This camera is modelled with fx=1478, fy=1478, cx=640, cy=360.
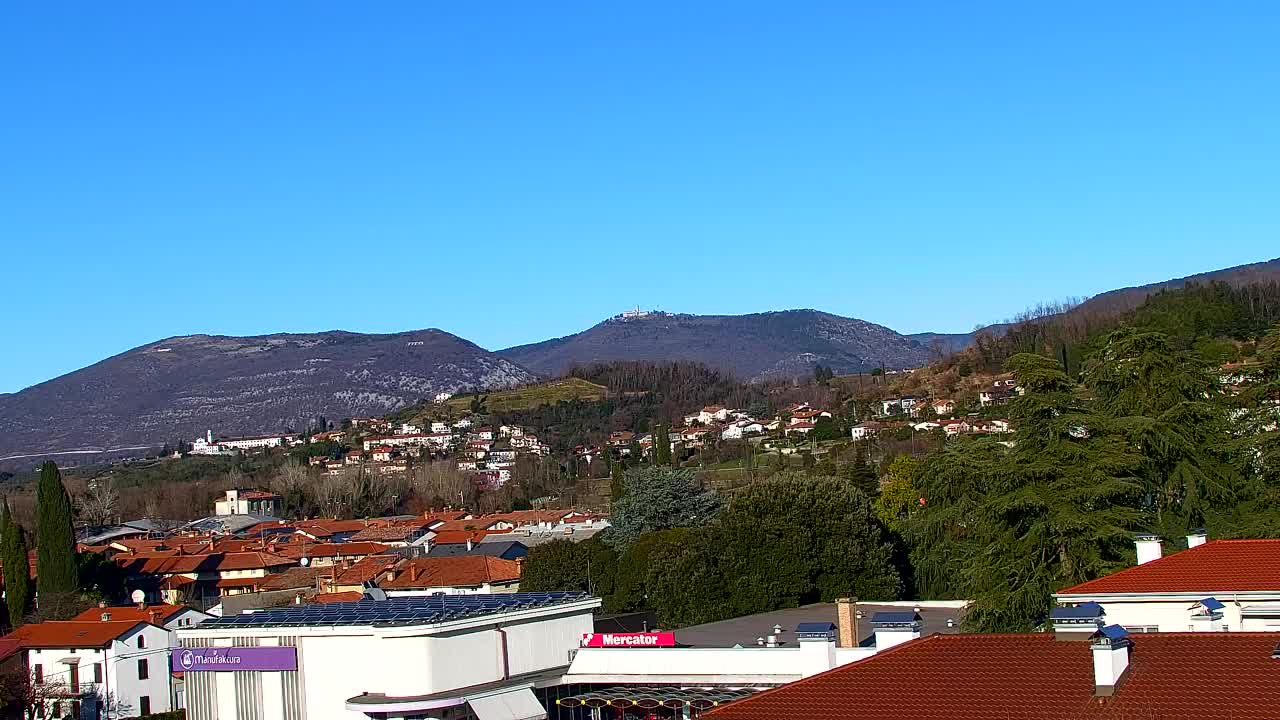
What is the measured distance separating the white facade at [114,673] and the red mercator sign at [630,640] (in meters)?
24.8

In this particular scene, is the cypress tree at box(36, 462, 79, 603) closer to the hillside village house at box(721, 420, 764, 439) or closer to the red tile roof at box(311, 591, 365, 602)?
the red tile roof at box(311, 591, 365, 602)

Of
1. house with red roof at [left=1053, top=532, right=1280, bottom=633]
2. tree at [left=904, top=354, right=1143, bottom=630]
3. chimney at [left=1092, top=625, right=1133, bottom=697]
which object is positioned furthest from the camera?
tree at [left=904, top=354, right=1143, bottom=630]

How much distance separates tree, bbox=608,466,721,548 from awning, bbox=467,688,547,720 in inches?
1579

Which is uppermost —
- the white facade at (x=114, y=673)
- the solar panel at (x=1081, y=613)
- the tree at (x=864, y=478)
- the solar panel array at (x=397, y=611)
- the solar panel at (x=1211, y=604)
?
A: the tree at (x=864, y=478)

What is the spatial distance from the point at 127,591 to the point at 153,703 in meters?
28.5

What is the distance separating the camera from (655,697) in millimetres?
22734

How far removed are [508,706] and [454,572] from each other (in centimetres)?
4385

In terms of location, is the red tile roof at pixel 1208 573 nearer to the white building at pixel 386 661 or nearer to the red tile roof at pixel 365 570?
the white building at pixel 386 661

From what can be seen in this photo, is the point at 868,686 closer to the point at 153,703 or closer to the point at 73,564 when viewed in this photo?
the point at 153,703

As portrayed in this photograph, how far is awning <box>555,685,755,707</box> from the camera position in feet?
73.0

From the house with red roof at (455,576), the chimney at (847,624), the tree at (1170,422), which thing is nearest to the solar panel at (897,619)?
the chimney at (847,624)

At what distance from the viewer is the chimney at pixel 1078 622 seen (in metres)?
16.2

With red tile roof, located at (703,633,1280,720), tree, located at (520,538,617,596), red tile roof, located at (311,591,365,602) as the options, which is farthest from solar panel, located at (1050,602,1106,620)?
red tile roof, located at (311,591,365,602)

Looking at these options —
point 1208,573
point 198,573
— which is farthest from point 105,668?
point 198,573
